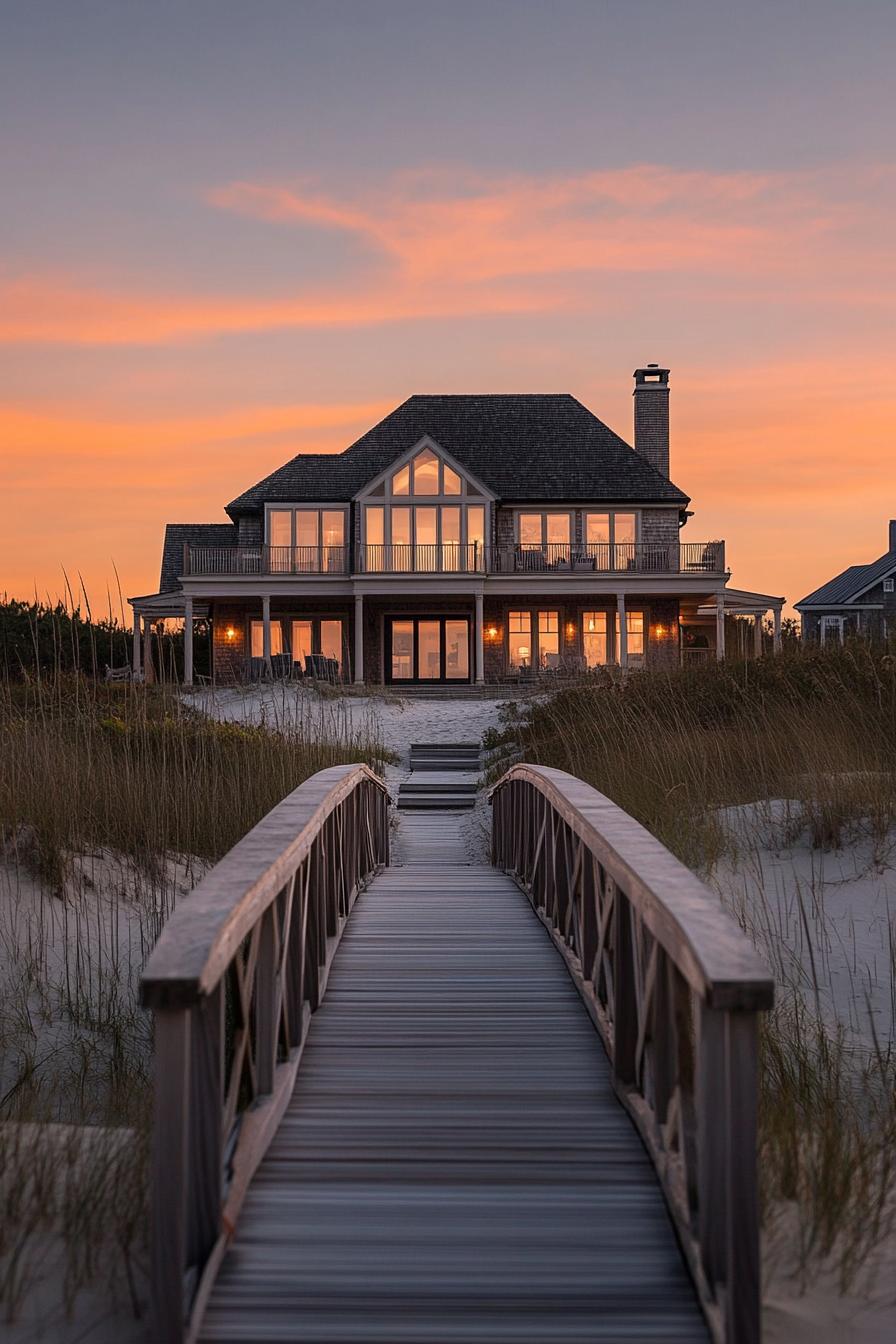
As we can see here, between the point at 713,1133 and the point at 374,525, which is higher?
the point at 374,525

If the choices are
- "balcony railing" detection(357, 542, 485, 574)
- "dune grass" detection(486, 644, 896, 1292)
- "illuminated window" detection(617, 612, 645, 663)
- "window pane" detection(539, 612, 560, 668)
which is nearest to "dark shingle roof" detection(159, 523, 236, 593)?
"balcony railing" detection(357, 542, 485, 574)

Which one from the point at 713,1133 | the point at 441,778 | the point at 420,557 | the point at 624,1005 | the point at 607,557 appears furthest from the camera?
the point at 607,557

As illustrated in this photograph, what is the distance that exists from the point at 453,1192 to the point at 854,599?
4917cm

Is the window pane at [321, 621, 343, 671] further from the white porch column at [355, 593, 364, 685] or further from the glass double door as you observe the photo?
the white porch column at [355, 593, 364, 685]

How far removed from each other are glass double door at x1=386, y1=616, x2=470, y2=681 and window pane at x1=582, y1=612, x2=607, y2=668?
Answer: 3412 mm

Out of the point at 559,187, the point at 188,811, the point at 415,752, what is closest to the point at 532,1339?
the point at 188,811

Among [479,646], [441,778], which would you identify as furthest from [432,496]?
[441,778]

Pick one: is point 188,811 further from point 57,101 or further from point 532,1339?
point 57,101

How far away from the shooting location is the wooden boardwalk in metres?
2.36

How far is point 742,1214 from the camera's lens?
7.18ft

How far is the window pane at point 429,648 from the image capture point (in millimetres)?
31375

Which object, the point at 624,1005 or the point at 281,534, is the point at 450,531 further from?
the point at 624,1005

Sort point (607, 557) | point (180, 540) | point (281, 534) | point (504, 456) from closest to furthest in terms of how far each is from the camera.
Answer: point (607, 557) → point (281, 534) → point (504, 456) → point (180, 540)

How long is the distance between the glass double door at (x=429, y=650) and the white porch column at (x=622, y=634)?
441 cm
